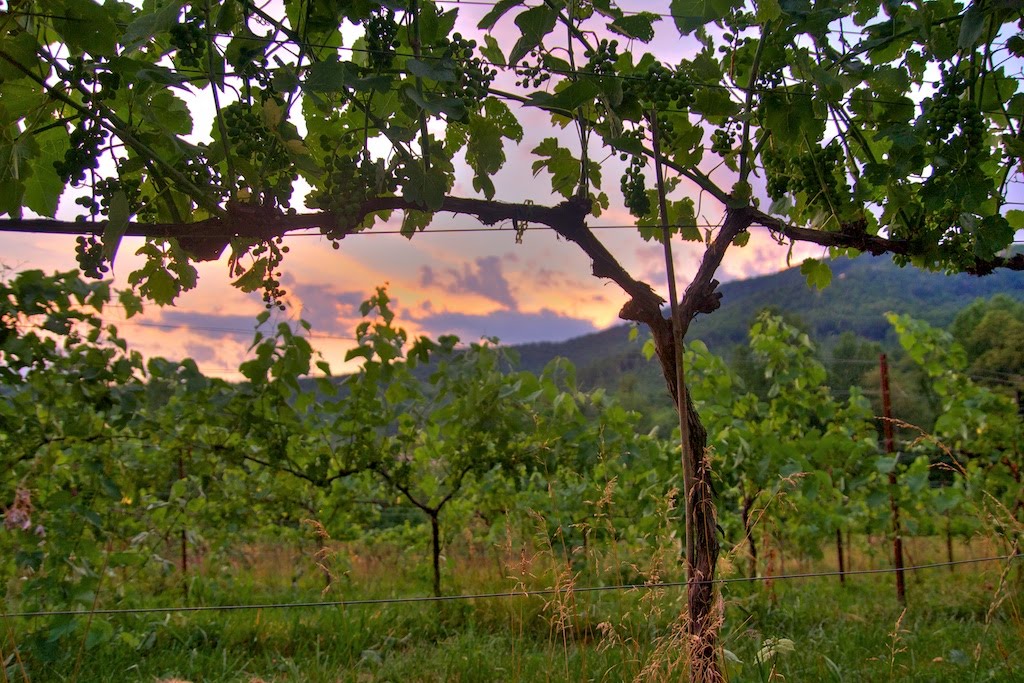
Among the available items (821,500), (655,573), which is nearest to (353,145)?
(655,573)

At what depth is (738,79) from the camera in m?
2.65

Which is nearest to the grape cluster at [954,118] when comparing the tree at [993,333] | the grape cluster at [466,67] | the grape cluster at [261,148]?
the grape cluster at [466,67]

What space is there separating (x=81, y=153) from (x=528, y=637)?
2.51m

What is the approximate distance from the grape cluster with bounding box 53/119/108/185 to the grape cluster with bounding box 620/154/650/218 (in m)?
1.38

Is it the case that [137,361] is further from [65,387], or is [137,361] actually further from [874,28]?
[874,28]

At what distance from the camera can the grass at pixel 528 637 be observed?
250cm

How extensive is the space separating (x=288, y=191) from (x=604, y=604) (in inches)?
119

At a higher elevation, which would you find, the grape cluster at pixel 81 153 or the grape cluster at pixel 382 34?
the grape cluster at pixel 382 34

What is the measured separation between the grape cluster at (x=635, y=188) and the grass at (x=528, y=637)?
1001mm

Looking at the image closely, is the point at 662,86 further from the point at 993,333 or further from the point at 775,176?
the point at 993,333

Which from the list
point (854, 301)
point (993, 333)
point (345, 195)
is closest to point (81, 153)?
point (345, 195)

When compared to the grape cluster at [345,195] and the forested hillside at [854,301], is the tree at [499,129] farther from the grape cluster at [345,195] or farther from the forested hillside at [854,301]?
the forested hillside at [854,301]

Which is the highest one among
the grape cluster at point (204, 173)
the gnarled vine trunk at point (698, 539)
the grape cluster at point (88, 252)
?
A: the grape cluster at point (204, 173)

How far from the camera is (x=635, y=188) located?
7.41 ft
